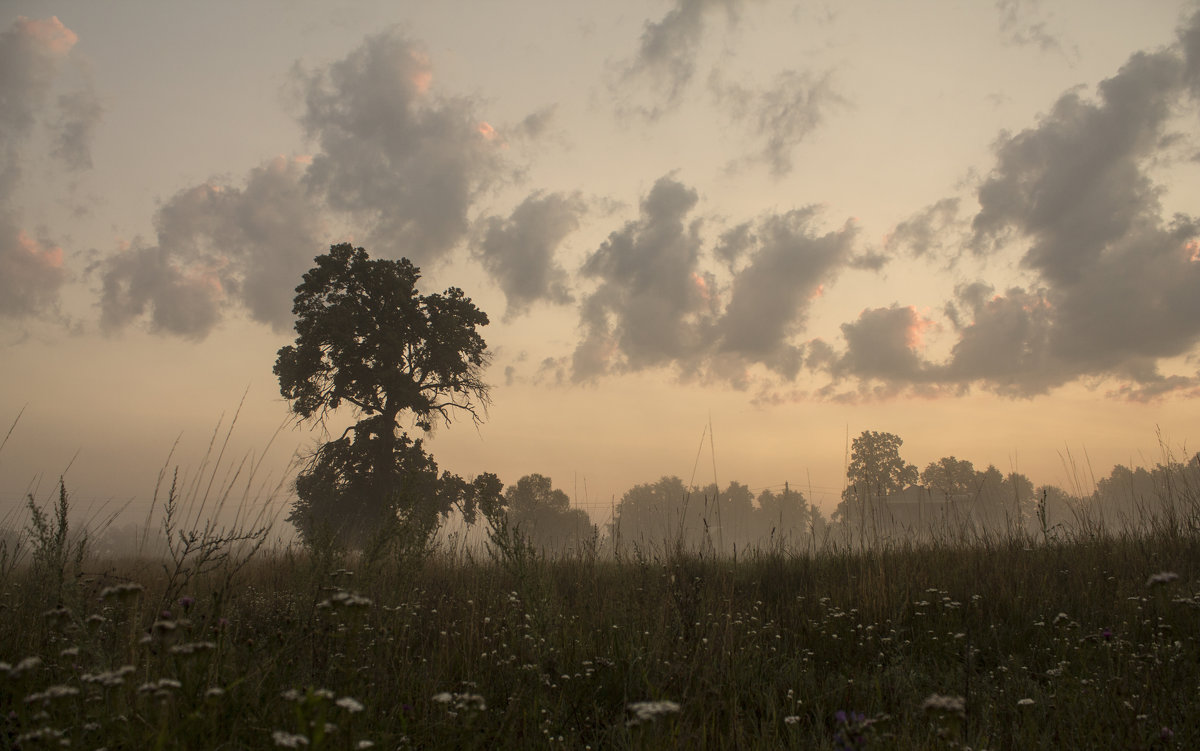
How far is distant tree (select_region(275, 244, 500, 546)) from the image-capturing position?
23.0 m

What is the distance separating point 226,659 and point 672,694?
2.71m

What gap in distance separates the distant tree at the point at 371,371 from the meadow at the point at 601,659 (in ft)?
54.2

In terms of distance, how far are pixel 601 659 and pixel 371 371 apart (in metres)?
21.6

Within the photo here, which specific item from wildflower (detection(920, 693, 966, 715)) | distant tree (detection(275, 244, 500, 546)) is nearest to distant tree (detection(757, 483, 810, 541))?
distant tree (detection(275, 244, 500, 546))

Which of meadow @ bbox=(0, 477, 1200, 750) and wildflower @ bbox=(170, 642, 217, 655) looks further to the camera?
meadow @ bbox=(0, 477, 1200, 750)

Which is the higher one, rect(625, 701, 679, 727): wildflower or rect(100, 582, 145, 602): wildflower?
rect(100, 582, 145, 602): wildflower

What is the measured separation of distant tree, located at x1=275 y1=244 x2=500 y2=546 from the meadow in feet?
54.2

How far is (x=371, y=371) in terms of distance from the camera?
23703mm

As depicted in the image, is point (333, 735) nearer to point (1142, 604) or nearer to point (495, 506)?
point (495, 506)

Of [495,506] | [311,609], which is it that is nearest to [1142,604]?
[495,506]

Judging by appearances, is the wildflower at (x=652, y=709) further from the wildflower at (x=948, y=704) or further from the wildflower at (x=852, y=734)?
the wildflower at (x=948, y=704)

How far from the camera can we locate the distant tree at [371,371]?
23.0 metres

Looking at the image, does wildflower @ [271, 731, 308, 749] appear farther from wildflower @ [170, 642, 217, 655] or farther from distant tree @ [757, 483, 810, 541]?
distant tree @ [757, 483, 810, 541]

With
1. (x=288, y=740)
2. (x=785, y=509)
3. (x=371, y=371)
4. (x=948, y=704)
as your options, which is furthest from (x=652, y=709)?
(x=785, y=509)
